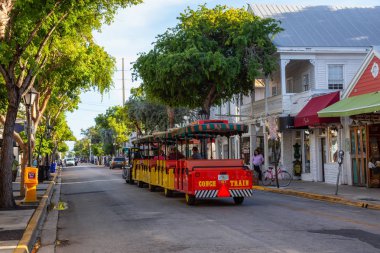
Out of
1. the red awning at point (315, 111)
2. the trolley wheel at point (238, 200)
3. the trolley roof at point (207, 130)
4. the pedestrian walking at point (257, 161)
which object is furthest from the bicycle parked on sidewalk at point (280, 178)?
the trolley wheel at point (238, 200)

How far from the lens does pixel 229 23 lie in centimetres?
2864

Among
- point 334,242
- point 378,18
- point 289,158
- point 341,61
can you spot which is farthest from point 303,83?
point 334,242

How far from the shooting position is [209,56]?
26062 mm

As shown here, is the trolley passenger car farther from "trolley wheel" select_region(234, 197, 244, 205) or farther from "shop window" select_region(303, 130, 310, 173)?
"shop window" select_region(303, 130, 310, 173)

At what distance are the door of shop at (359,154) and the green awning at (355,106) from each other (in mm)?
1434

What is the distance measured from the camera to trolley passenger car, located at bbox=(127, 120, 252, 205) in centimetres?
1540

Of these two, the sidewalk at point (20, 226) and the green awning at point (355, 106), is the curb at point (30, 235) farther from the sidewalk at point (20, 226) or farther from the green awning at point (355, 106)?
the green awning at point (355, 106)

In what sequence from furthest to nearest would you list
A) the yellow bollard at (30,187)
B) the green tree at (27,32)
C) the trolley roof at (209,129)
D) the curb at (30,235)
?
1. the yellow bollard at (30,187)
2. the trolley roof at (209,129)
3. the green tree at (27,32)
4. the curb at (30,235)

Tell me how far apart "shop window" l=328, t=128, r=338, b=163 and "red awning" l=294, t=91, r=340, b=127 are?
3.19ft

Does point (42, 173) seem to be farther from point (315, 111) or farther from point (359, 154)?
point (359, 154)

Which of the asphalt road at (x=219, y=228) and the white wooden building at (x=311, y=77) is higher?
the white wooden building at (x=311, y=77)

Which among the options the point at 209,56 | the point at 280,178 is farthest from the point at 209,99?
the point at 280,178

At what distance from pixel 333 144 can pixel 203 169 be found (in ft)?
36.4

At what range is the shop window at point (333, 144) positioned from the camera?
2428 centimetres
